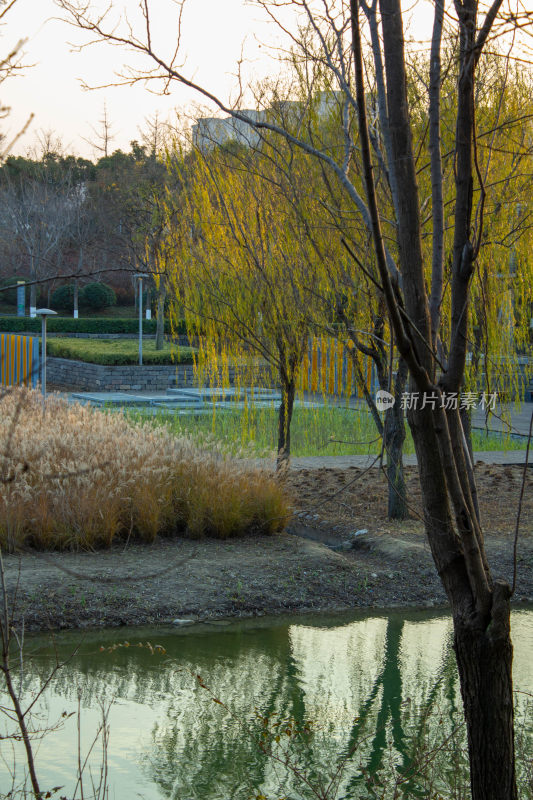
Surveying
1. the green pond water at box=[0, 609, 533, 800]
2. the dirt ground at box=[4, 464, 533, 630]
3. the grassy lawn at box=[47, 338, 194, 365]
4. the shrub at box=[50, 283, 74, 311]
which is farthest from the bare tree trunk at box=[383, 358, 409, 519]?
the shrub at box=[50, 283, 74, 311]

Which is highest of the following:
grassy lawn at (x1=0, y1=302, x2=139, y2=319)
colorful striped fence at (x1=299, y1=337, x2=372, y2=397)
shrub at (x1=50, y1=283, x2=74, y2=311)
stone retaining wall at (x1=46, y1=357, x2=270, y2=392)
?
shrub at (x1=50, y1=283, x2=74, y2=311)

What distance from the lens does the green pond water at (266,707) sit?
3711 millimetres

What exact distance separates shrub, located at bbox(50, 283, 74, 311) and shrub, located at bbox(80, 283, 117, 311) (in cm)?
62

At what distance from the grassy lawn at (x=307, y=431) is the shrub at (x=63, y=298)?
86.8 feet

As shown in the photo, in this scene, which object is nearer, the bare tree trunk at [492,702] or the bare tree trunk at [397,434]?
the bare tree trunk at [492,702]

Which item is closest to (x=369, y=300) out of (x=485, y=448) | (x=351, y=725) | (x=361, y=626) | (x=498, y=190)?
(x=498, y=190)

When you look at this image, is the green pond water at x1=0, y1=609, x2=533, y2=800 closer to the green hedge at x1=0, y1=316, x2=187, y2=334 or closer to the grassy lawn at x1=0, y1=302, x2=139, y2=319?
the green hedge at x1=0, y1=316, x2=187, y2=334

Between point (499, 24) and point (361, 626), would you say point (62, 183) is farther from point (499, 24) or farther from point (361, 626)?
point (499, 24)

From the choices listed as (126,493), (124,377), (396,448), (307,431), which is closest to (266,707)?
(126,493)

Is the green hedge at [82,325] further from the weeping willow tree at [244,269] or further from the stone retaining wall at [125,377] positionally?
the weeping willow tree at [244,269]

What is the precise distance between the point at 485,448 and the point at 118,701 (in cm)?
934

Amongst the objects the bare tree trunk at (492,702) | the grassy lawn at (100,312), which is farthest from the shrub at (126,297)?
the bare tree trunk at (492,702)

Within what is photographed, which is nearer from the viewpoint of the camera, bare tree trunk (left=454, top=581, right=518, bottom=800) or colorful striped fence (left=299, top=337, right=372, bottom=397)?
bare tree trunk (left=454, top=581, right=518, bottom=800)

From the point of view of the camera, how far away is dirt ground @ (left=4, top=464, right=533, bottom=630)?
5.89 m
